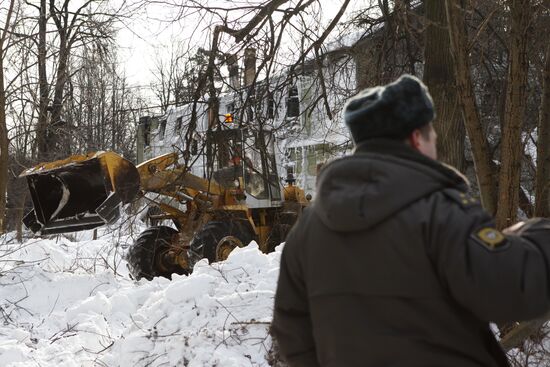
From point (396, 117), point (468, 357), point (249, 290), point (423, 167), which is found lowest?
point (249, 290)

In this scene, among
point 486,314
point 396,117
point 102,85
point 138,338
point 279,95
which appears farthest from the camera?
point 102,85

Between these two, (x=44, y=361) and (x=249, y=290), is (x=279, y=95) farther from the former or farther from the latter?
(x=44, y=361)

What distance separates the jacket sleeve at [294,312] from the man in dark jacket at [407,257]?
0.32 ft

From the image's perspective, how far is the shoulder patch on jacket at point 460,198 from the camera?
1752mm

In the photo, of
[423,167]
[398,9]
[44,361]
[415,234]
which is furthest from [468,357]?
[44,361]

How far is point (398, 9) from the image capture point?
571cm

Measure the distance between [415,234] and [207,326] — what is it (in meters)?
5.00

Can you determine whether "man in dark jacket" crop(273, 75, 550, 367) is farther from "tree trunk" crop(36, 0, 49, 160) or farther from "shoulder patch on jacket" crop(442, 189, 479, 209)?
"tree trunk" crop(36, 0, 49, 160)

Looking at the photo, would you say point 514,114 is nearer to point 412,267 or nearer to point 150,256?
point 412,267

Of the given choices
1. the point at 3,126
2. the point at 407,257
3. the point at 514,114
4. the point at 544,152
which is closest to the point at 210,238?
the point at 3,126

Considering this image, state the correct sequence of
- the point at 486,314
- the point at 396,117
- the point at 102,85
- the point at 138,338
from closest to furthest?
the point at 486,314 → the point at 396,117 → the point at 138,338 → the point at 102,85

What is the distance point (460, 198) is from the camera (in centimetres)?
177

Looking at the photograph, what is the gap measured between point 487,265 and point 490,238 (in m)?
0.07

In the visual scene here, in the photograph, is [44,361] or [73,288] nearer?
[44,361]
